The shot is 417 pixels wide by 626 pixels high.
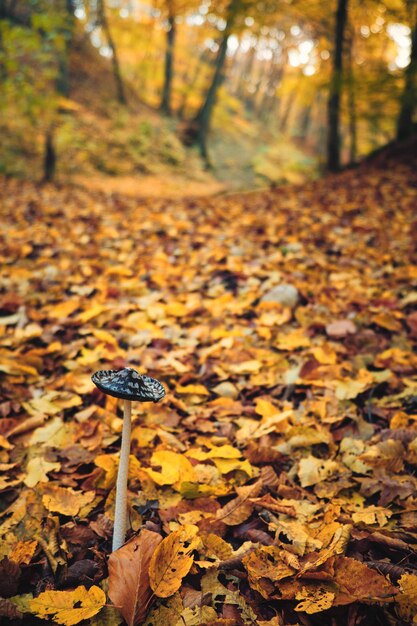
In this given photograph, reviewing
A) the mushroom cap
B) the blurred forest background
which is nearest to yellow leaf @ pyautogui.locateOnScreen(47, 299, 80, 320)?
the mushroom cap

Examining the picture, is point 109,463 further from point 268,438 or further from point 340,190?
point 340,190

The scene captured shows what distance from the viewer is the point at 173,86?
17.1 m

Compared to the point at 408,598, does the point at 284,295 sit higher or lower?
higher

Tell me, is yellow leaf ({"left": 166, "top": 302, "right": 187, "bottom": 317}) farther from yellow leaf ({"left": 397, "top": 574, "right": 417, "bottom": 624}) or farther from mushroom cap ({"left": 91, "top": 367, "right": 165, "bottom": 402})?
yellow leaf ({"left": 397, "top": 574, "right": 417, "bottom": 624})

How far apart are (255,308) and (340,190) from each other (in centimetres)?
437

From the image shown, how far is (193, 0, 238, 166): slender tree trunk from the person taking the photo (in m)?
10.1

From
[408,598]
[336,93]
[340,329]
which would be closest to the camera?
[408,598]

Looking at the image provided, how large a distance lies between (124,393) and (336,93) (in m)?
8.74

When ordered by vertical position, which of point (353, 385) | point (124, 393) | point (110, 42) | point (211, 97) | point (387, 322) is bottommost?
point (353, 385)

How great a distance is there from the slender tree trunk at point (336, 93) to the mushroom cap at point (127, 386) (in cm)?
788

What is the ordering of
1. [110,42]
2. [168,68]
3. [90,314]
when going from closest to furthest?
[90,314], [110,42], [168,68]

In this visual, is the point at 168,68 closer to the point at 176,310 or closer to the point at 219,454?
the point at 176,310

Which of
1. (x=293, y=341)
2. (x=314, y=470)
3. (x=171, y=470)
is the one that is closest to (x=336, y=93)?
(x=293, y=341)

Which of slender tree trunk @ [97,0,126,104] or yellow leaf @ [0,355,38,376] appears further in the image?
slender tree trunk @ [97,0,126,104]
